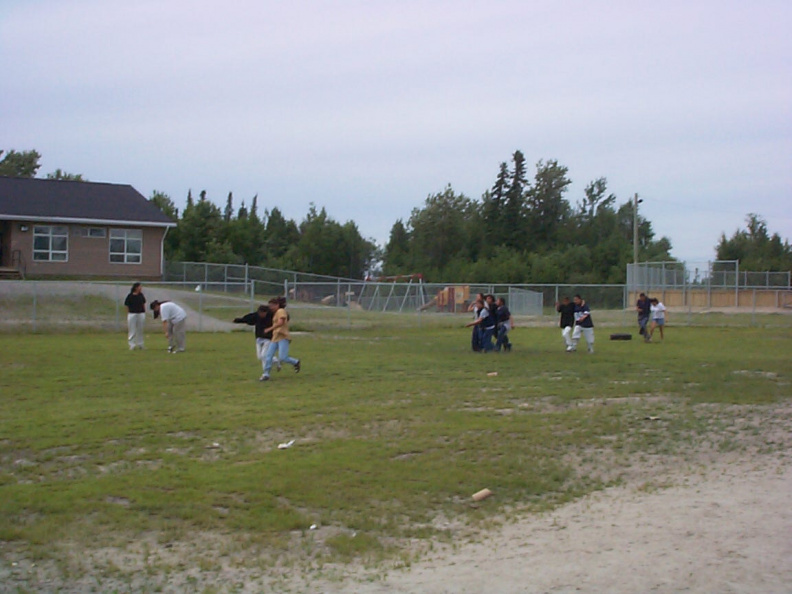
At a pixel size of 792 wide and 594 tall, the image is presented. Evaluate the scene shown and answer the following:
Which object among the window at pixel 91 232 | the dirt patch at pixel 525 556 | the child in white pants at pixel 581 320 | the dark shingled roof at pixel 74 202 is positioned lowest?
the dirt patch at pixel 525 556

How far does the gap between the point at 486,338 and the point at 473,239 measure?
228 feet

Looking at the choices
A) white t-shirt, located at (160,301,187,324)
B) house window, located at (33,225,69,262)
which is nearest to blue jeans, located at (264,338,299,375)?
white t-shirt, located at (160,301,187,324)

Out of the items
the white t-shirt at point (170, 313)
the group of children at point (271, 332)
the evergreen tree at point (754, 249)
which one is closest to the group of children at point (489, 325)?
the white t-shirt at point (170, 313)

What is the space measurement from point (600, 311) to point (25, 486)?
39306mm

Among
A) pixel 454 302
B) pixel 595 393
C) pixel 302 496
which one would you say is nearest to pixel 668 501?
pixel 302 496

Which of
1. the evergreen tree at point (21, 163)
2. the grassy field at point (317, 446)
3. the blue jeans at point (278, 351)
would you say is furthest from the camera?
the evergreen tree at point (21, 163)

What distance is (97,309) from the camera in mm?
34688

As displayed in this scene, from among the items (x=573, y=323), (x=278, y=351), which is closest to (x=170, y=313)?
(x=278, y=351)

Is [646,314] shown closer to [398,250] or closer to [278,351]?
[278,351]

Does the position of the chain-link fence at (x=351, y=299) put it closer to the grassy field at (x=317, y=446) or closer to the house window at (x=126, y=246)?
the house window at (x=126, y=246)

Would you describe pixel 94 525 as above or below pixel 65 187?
below

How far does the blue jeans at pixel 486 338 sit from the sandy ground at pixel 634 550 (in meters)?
15.3

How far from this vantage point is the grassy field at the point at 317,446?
745cm

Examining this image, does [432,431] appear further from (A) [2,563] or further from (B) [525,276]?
(B) [525,276]
